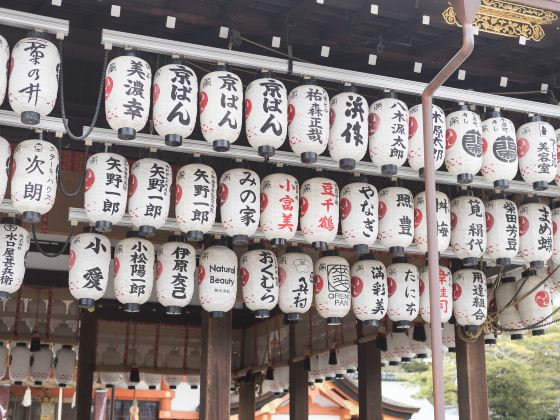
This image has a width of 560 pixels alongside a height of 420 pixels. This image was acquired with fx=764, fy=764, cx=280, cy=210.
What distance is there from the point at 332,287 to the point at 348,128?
1666 millimetres

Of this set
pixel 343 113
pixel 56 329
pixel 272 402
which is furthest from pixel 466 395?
pixel 272 402

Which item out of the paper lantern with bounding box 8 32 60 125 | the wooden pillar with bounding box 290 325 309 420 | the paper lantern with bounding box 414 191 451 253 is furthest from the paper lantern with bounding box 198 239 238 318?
the wooden pillar with bounding box 290 325 309 420

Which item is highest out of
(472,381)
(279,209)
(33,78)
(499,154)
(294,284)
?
(33,78)

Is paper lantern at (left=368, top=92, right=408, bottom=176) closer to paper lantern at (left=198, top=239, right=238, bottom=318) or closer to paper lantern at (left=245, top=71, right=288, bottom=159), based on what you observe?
paper lantern at (left=245, top=71, right=288, bottom=159)

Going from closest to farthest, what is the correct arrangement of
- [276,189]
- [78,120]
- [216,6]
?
[216,6]
[276,189]
[78,120]

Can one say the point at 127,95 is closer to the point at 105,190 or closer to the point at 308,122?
the point at 105,190

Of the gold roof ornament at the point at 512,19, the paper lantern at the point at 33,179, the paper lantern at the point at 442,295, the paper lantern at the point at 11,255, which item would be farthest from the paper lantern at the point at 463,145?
the paper lantern at the point at 11,255

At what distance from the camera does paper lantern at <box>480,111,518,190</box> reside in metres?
7.05

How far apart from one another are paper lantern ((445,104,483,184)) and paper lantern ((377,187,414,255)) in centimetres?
54

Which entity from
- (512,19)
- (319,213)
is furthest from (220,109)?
Result: (512,19)

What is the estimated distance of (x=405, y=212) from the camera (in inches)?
282

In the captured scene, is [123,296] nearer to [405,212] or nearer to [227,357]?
[227,357]

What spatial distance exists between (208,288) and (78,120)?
7.67 feet

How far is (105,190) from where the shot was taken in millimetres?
6188
